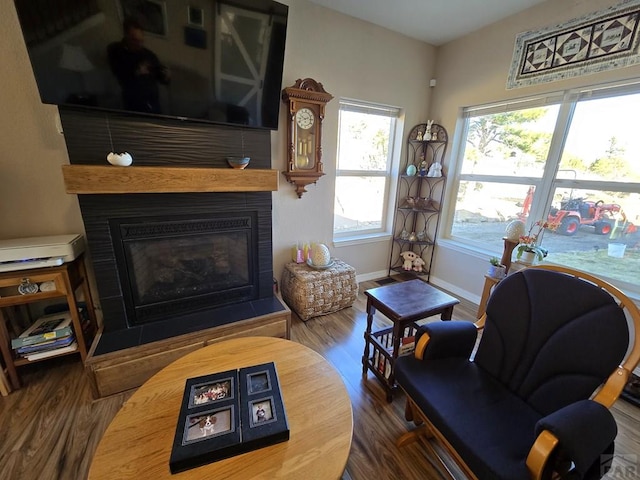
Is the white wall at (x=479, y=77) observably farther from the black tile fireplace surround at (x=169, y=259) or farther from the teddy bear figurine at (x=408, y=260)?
the black tile fireplace surround at (x=169, y=259)

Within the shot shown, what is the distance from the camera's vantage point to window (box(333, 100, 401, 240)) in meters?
2.76

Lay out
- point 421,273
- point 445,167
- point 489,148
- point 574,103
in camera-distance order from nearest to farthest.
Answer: point 574,103 < point 489,148 < point 445,167 < point 421,273

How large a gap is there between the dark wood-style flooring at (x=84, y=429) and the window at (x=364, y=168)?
161cm

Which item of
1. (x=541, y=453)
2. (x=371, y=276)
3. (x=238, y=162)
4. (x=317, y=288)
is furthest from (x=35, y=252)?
(x=371, y=276)

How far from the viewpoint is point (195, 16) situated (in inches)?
58.6

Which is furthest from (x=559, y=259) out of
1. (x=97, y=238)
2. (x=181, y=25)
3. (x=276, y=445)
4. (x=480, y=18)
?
(x=97, y=238)

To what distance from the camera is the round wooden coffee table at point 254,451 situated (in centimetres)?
82

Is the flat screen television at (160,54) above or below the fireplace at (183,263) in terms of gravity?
above

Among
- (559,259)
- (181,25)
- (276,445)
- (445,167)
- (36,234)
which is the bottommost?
(276,445)

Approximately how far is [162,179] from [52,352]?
1.26m

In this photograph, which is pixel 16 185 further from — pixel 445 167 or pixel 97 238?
pixel 445 167

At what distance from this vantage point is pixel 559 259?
7.22ft

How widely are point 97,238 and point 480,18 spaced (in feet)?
11.4

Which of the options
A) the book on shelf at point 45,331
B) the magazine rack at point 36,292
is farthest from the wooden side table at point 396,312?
the book on shelf at point 45,331
